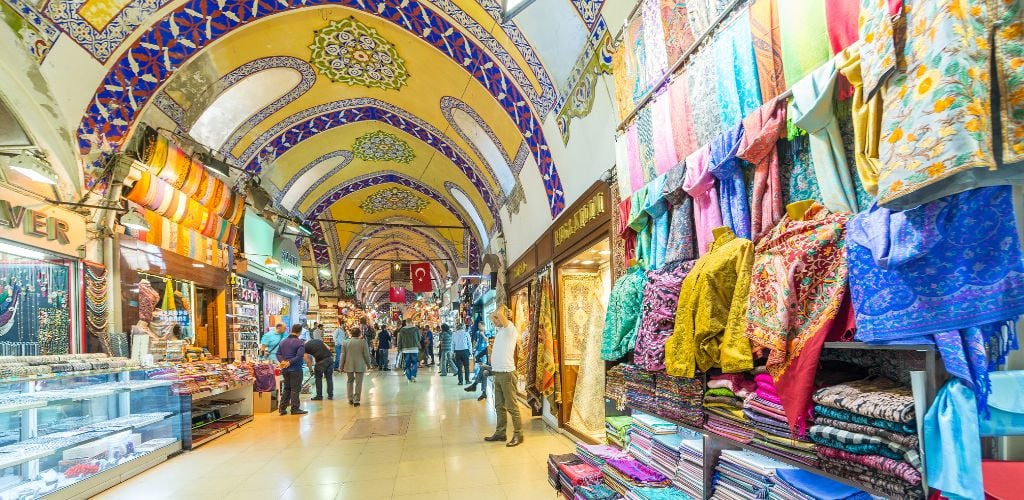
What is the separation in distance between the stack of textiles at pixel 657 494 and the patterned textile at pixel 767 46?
1.79m

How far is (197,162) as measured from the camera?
725cm

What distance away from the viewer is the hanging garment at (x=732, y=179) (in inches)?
81.0

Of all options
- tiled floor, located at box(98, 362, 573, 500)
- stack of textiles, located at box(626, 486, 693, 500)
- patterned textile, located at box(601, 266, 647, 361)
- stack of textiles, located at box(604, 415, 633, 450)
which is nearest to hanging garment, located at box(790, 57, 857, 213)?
patterned textile, located at box(601, 266, 647, 361)

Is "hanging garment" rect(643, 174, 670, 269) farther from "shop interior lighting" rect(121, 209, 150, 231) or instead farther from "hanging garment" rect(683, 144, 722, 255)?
"shop interior lighting" rect(121, 209, 150, 231)

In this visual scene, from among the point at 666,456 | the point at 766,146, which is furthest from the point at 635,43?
the point at 666,456

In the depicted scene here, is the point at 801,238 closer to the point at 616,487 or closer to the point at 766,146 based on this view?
the point at 766,146

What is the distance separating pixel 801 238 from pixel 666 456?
56.0 inches

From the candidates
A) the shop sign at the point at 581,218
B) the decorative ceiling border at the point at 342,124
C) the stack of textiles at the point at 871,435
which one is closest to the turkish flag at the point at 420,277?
the decorative ceiling border at the point at 342,124

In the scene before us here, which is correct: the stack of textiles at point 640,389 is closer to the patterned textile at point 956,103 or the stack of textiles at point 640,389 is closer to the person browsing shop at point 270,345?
the patterned textile at point 956,103

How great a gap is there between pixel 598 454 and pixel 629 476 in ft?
1.83

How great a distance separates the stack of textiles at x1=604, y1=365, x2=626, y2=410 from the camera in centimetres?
285

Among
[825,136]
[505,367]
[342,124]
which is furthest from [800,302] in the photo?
[342,124]

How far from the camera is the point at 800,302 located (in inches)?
61.3

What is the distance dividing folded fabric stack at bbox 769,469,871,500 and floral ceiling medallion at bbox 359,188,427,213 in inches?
528
